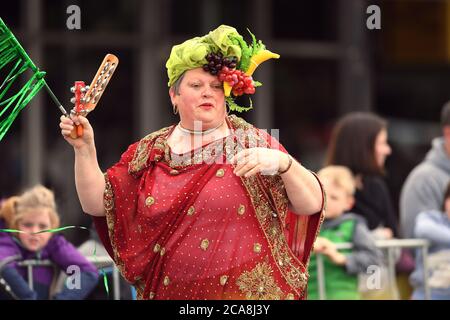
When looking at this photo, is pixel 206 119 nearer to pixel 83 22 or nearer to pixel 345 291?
pixel 345 291

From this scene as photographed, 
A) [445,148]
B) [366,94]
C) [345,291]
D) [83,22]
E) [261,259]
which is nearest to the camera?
[261,259]

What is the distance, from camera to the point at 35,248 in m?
6.11

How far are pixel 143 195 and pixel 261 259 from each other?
0.49 meters

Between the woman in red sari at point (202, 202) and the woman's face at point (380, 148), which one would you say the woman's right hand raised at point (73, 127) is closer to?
the woman in red sari at point (202, 202)

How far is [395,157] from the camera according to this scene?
1088 centimetres

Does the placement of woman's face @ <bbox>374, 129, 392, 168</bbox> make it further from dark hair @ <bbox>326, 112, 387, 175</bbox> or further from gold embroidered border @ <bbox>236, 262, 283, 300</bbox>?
gold embroidered border @ <bbox>236, 262, 283, 300</bbox>

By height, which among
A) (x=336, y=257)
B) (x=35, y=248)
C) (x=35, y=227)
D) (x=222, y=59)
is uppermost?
(x=222, y=59)

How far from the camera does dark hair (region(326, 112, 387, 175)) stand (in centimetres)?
716

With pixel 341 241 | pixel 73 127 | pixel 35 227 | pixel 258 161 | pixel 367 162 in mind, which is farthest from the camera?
pixel 367 162

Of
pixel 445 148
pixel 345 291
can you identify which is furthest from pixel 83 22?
pixel 345 291

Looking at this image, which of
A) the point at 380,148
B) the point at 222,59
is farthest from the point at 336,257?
the point at 222,59

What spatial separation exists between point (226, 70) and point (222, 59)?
0.05m

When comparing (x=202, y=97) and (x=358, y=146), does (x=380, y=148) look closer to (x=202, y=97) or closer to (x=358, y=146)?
(x=358, y=146)

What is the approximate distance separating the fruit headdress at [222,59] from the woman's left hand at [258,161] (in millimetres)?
307
